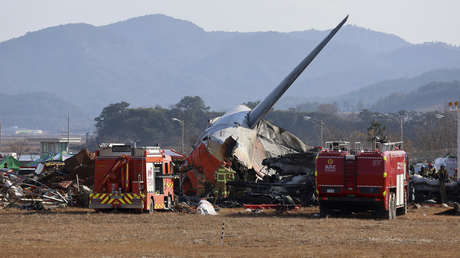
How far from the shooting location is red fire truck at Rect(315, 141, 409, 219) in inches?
1271

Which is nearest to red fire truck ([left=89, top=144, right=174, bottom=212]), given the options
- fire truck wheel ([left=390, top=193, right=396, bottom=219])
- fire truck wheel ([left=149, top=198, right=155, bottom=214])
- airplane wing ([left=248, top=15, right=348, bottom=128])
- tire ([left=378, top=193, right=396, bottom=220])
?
fire truck wheel ([left=149, top=198, right=155, bottom=214])

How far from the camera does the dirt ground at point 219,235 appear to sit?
21.7 metres

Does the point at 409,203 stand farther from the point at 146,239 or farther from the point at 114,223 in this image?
the point at 146,239

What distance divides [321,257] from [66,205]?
20.6m

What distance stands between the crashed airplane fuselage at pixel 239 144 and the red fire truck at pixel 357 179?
42.5 feet

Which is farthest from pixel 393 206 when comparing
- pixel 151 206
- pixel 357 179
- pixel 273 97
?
pixel 273 97

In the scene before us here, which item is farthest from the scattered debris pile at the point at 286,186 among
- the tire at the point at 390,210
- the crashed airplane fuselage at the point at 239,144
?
the tire at the point at 390,210

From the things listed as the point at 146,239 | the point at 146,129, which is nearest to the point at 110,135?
the point at 146,129

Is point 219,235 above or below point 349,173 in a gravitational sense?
below

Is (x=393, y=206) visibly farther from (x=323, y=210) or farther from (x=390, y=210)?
(x=323, y=210)

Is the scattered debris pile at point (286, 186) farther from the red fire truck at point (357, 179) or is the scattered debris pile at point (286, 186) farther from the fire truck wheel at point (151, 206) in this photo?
the fire truck wheel at point (151, 206)

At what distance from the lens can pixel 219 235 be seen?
25734 millimetres

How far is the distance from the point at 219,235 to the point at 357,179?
27.9 ft

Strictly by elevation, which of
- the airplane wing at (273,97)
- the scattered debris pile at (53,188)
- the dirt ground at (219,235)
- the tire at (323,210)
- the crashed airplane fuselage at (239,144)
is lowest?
the dirt ground at (219,235)
